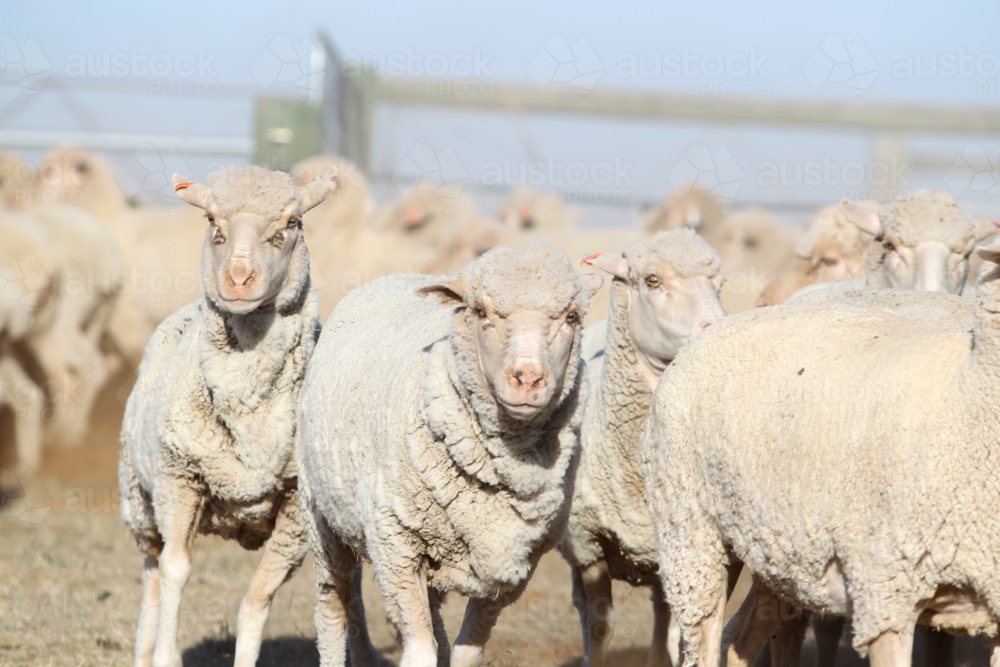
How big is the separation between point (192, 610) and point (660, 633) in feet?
9.46

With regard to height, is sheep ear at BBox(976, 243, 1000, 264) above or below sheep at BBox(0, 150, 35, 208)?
below

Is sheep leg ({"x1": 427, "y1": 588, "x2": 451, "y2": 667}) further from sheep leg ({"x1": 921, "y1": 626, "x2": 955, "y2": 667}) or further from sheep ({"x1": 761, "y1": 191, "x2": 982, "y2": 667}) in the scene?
sheep leg ({"x1": 921, "y1": 626, "x2": 955, "y2": 667})

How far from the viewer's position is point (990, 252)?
2.78 metres

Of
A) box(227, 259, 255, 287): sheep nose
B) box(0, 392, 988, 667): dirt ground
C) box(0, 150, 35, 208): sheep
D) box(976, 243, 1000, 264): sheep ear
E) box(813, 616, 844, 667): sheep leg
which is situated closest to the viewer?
box(976, 243, 1000, 264): sheep ear

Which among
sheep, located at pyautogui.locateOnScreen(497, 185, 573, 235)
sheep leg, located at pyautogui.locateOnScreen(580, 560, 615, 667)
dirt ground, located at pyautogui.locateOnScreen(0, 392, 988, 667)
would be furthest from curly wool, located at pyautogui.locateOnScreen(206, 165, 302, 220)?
sheep, located at pyautogui.locateOnScreen(497, 185, 573, 235)

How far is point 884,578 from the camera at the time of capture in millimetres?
2980

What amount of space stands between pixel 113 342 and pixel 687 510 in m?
10.2

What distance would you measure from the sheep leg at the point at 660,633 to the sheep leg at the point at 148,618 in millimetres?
2233

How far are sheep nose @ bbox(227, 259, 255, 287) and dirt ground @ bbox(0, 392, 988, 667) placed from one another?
203 centimetres

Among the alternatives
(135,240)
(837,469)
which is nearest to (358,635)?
(837,469)

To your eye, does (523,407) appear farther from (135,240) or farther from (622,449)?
(135,240)

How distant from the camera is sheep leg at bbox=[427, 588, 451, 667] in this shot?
181 inches

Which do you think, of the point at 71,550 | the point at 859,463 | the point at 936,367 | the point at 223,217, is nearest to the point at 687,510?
the point at 859,463

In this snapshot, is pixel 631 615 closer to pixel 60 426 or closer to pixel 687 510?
pixel 687 510
